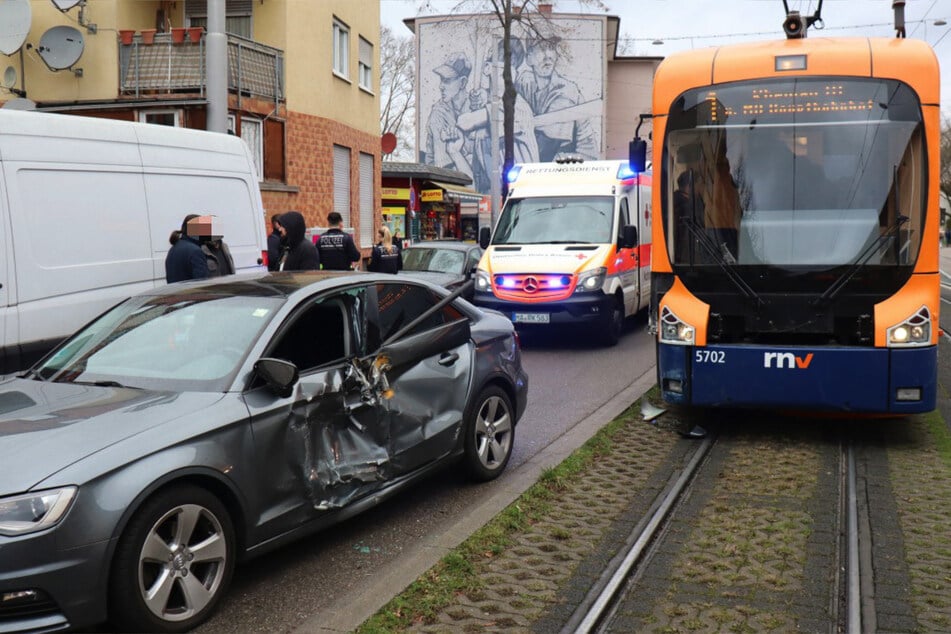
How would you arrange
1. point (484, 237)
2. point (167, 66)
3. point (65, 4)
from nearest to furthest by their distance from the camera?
point (484, 237), point (65, 4), point (167, 66)

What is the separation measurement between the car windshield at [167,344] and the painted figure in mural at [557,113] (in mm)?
58589

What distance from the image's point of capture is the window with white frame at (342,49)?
25.7m

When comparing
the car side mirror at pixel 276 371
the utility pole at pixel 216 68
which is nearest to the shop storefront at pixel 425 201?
the utility pole at pixel 216 68

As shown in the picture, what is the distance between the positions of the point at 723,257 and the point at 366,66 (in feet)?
71.3

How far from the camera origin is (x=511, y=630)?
4.19 metres

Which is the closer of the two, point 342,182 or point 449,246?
point 449,246

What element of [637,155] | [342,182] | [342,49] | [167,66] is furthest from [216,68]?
[342,49]

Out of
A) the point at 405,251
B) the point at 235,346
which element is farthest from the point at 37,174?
the point at 405,251

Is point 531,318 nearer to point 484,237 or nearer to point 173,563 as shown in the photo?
point 484,237

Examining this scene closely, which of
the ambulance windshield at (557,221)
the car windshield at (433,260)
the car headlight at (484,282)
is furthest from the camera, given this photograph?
the car windshield at (433,260)

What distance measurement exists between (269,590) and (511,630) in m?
1.24

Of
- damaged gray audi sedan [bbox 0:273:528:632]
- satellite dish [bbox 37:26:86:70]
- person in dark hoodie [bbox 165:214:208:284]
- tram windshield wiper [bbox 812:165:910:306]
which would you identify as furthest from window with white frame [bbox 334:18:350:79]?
damaged gray audi sedan [bbox 0:273:528:632]

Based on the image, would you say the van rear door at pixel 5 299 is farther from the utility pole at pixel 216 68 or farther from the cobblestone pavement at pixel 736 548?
the utility pole at pixel 216 68

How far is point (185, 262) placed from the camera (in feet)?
27.7
